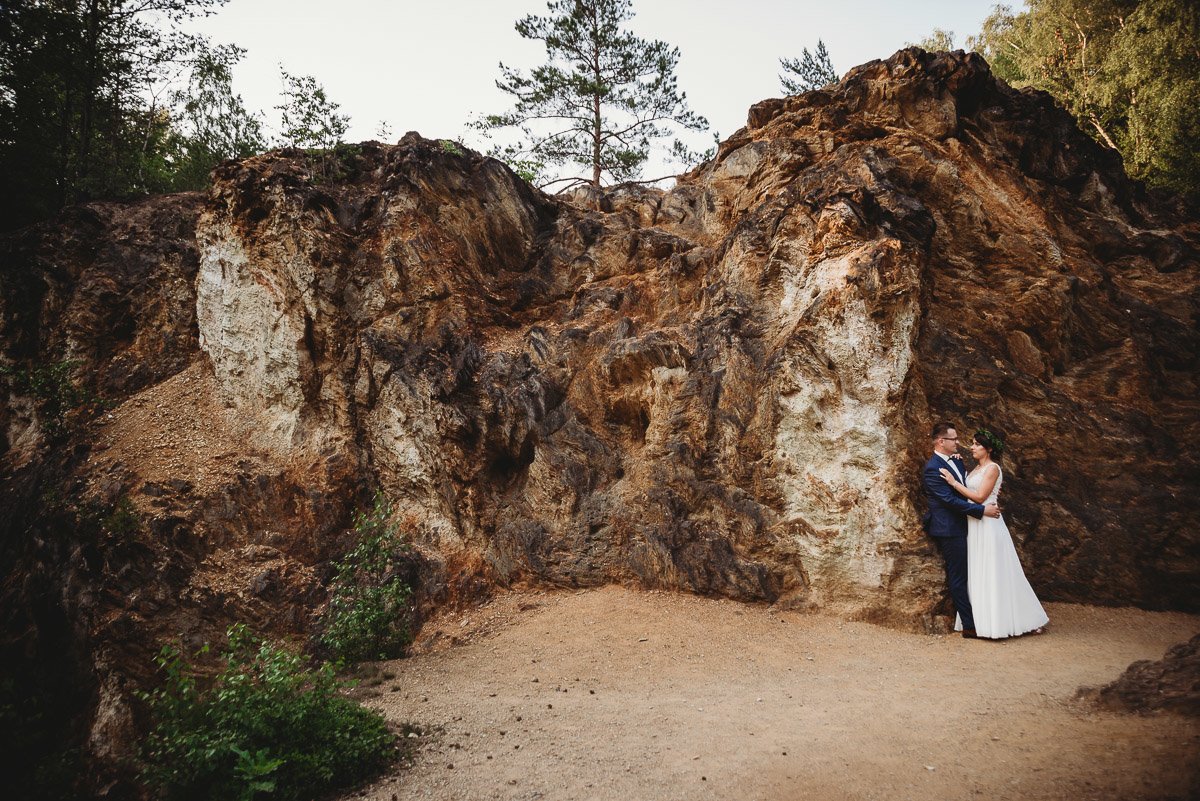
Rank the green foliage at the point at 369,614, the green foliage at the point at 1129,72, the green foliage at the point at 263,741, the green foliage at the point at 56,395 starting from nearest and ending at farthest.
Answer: the green foliage at the point at 263,741 → the green foliage at the point at 369,614 → the green foliage at the point at 56,395 → the green foliage at the point at 1129,72

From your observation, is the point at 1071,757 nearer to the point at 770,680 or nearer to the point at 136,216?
the point at 770,680

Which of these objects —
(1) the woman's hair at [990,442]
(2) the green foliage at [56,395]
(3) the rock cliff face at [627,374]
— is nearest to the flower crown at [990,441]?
(1) the woman's hair at [990,442]

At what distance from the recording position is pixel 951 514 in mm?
8102

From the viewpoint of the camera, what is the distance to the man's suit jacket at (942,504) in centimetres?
793

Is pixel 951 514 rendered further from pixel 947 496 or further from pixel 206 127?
pixel 206 127

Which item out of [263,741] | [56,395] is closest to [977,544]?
[263,741]

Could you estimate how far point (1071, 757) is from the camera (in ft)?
13.3

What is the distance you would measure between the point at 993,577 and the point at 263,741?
8.32 m

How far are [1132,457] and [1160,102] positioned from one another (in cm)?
1489

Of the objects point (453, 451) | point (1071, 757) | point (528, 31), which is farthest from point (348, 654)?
point (528, 31)

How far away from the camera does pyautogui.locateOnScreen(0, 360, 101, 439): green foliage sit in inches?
496

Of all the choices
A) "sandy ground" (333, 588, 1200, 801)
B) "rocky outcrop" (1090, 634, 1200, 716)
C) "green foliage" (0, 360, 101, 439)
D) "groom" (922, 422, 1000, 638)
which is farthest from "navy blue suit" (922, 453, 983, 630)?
"green foliage" (0, 360, 101, 439)

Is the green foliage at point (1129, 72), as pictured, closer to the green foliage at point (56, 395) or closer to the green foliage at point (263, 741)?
the green foliage at point (263, 741)

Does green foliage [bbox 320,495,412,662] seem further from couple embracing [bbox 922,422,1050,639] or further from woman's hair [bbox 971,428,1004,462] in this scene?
woman's hair [bbox 971,428,1004,462]
